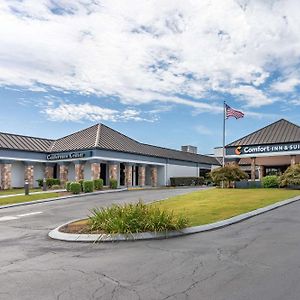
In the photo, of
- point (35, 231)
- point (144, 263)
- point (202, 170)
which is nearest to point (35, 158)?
point (202, 170)

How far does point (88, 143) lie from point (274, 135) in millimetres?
19437

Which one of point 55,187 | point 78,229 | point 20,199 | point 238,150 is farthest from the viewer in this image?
point 238,150

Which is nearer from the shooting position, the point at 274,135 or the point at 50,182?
the point at 274,135

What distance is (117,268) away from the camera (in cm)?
743

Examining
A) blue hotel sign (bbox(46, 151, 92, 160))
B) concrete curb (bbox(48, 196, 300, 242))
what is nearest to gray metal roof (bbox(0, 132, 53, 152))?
blue hotel sign (bbox(46, 151, 92, 160))

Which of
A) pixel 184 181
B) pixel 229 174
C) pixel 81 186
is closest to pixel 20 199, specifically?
pixel 81 186

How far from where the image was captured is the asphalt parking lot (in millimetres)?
5945

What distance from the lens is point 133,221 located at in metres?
11.2

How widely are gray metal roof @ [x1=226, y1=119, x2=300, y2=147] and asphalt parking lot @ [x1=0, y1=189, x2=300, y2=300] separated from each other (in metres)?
27.2

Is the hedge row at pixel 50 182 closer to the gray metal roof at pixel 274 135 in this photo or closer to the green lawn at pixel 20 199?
the green lawn at pixel 20 199

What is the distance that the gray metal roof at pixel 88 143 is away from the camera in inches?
1586

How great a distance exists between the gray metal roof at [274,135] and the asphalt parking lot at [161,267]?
27.2m

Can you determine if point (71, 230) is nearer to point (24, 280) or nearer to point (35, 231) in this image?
point (35, 231)

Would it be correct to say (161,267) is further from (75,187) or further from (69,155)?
(69,155)
